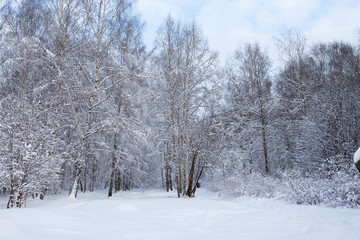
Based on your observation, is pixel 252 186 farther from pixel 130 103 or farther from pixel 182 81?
pixel 130 103

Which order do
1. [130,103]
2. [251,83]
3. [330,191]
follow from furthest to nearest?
[251,83] < [130,103] < [330,191]

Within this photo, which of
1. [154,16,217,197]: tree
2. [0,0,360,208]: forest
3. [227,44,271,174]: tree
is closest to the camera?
[0,0,360,208]: forest

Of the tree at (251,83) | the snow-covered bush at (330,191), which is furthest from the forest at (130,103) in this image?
the tree at (251,83)

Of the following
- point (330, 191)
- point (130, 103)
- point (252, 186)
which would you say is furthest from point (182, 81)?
point (330, 191)

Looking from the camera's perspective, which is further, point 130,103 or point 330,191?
point 130,103

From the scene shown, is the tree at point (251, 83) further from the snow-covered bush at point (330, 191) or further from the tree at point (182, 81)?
the snow-covered bush at point (330, 191)

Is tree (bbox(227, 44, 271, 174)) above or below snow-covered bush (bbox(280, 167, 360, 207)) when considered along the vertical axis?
above

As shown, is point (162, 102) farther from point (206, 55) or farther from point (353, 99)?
point (353, 99)

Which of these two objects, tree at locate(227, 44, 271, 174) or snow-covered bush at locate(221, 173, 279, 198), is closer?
snow-covered bush at locate(221, 173, 279, 198)

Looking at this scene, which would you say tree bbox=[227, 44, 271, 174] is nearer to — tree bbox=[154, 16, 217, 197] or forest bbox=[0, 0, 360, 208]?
forest bbox=[0, 0, 360, 208]

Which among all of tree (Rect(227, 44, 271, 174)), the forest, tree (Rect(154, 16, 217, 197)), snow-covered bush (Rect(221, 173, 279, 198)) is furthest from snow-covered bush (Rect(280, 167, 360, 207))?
tree (Rect(227, 44, 271, 174))

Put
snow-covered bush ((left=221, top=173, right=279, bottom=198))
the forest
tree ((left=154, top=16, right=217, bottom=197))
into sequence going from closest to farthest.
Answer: the forest
snow-covered bush ((left=221, top=173, right=279, bottom=198))
tree ((left=154, top=16, right=217, bottom=197))

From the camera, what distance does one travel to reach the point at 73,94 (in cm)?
976

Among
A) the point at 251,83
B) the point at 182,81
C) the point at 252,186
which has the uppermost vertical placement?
the point at 251,83
